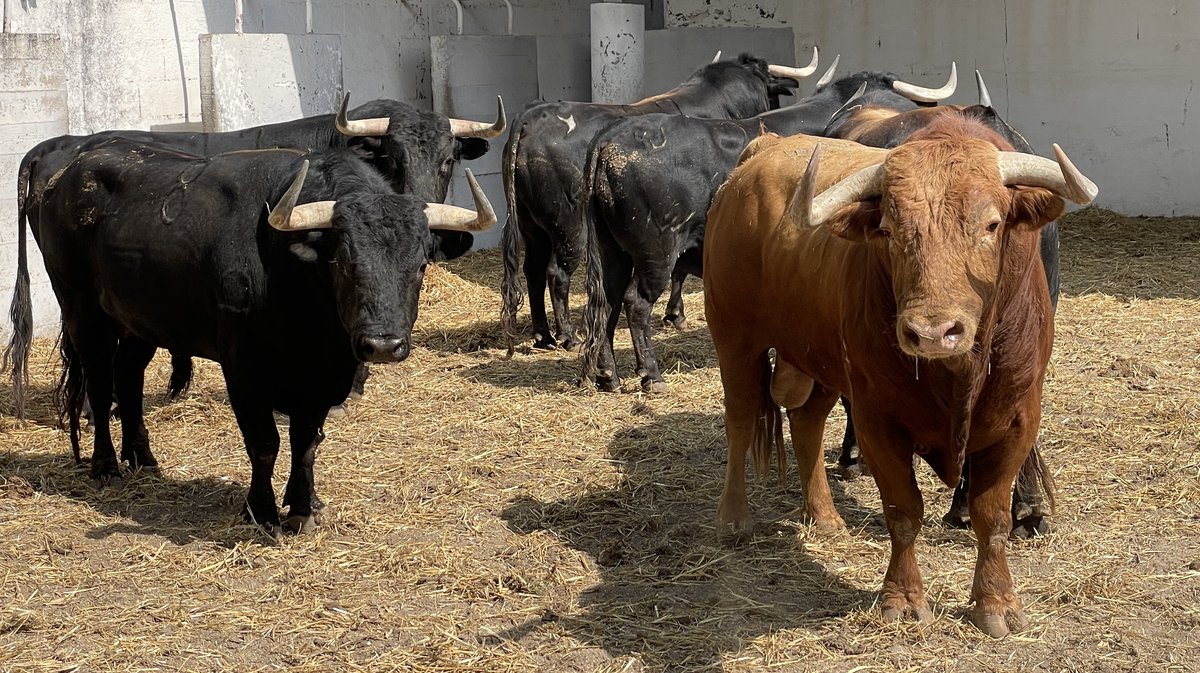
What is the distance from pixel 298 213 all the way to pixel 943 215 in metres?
2.52

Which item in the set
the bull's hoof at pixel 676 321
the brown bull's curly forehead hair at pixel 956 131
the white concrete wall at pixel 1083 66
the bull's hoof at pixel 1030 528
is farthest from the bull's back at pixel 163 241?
the white concrete wall at pixel 1083 66

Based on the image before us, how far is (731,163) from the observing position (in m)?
7.65

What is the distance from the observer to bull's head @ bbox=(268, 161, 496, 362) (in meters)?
4.62

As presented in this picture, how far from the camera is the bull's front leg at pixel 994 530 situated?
3.95 metres

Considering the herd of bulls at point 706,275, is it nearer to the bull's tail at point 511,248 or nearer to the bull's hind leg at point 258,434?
the bull's hind leg at point 258,434

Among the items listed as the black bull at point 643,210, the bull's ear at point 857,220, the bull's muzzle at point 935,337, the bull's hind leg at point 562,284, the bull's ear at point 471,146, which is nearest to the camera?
the bull's muzzle at point 935,337

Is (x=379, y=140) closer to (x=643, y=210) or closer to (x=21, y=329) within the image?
(x=643, y=210)

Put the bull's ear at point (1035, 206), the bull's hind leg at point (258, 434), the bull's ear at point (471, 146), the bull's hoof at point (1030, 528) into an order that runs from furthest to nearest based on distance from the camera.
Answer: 1. the bull's ear at point (471, 146)
2. the bull's hind leg at point (258, 434)
3. the bull's hoof at point (1030, 528)
4. the bull's ear at point (1035, 206)

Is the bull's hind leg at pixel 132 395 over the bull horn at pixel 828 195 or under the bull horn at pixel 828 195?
under

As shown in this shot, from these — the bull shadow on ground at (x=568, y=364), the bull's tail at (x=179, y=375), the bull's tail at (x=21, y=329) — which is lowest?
the bull shadow on ground at (x=568, y=364)

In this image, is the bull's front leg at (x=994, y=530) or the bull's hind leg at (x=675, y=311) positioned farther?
the bull's hind leg at (x=675, y=311)

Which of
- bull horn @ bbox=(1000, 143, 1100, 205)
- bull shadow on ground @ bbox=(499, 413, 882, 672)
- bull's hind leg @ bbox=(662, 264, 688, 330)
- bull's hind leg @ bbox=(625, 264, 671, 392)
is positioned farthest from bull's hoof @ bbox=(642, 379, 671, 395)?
bull horn @ bbox=(1000, 143, 1100, 205)

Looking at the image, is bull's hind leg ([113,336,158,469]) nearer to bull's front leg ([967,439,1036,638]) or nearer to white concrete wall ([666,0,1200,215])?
bull's front leg ([967,439,1036,638])

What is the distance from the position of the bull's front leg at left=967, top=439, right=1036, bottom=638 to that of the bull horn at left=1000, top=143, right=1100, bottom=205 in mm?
844
